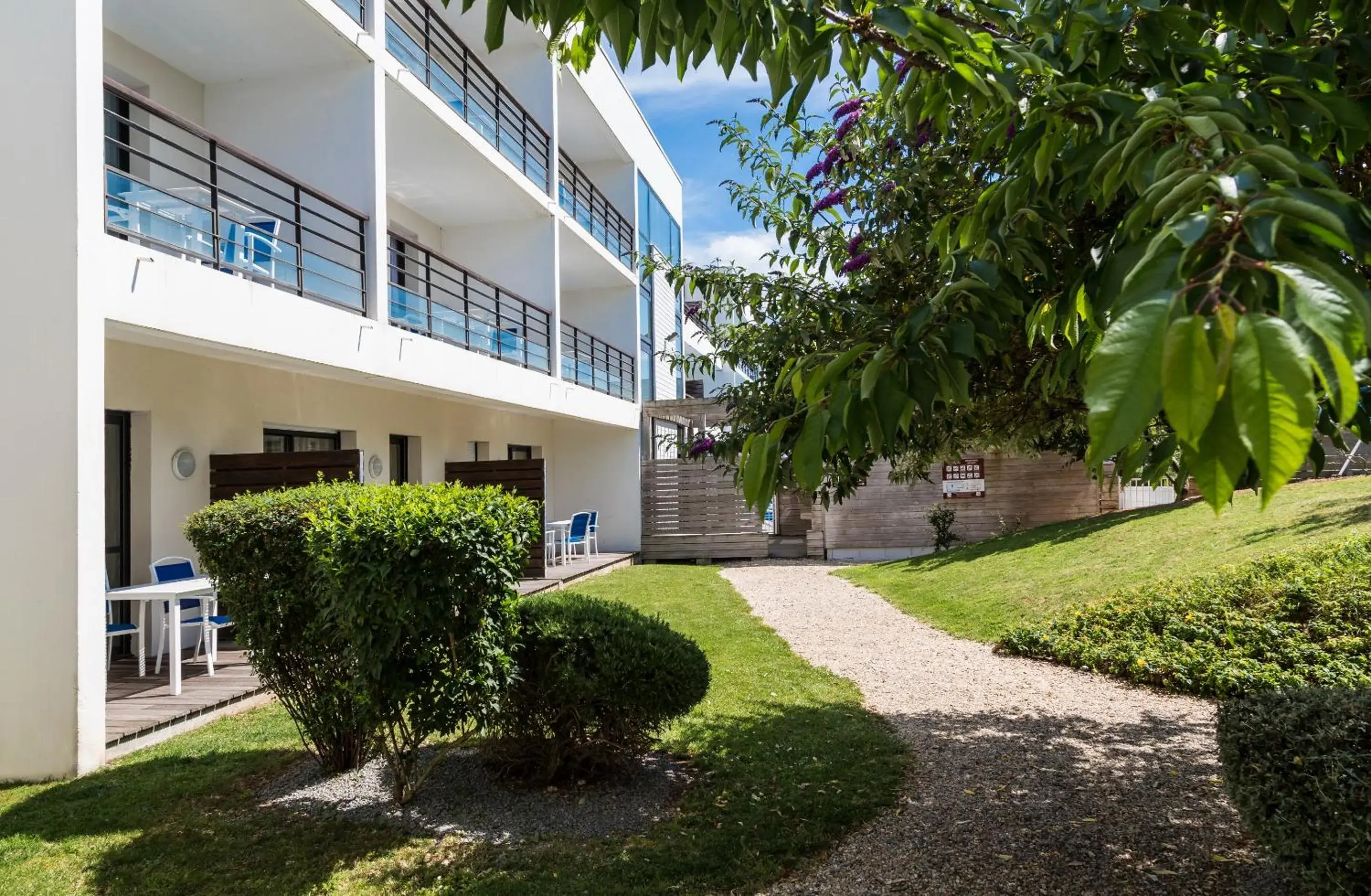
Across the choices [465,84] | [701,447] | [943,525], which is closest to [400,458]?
[465,84]

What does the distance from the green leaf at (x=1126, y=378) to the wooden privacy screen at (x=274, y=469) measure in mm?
8661

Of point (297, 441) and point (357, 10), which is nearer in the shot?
point (357, 10)

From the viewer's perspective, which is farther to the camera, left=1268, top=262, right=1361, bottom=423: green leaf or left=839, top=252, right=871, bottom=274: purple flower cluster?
left=839, top=252, right=871, bottom=274: purple flower cluster

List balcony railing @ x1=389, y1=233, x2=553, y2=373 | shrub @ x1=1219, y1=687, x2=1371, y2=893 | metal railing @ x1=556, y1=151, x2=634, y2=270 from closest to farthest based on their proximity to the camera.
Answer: shrub @ x1=1219, y1=687, x2=1371, y2=893 → balcony railing @ x1=389, y1=233, x2=553, y2=373 → metal railing @ x1=556, y1=151, x2=634, y2=270

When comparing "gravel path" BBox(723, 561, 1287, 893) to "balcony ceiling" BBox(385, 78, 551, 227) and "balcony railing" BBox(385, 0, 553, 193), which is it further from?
"balcony railing" BBox(385, 0, 553, 193)

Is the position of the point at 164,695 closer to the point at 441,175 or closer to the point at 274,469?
the point at 274,469

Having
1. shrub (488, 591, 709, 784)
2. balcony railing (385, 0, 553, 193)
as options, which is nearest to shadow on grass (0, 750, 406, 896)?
shrub (488, 591, 709, 784)

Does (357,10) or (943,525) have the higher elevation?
(357,10)

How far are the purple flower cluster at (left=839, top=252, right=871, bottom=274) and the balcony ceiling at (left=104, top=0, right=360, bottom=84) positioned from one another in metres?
6.37

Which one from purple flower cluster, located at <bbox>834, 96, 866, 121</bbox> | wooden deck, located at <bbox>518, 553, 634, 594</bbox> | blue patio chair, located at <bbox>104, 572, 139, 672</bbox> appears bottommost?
wooden deck, located at <bbox>518, 553, 634, 594</bbox>

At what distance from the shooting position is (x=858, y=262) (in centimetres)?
471

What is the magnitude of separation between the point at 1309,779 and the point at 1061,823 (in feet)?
4.86

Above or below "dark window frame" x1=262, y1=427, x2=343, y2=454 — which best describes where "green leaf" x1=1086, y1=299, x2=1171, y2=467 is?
below

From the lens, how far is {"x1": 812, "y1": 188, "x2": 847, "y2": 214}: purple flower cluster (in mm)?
5066
